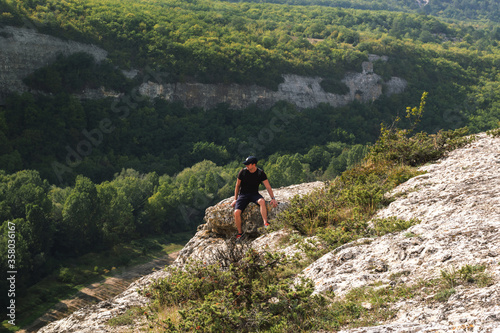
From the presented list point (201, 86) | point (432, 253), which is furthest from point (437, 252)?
point (201, 86)

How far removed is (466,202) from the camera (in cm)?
870

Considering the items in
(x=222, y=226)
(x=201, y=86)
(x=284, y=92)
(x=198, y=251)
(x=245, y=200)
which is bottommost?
(x=284, y=92)

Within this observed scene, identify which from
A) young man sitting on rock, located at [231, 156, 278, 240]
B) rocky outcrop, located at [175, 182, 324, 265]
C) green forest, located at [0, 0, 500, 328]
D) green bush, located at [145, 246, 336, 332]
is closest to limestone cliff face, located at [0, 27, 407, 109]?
green forest, located at [0, 0, 500, 328]

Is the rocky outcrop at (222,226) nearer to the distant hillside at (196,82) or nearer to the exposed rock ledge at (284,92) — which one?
the distant hillside at (196,82)

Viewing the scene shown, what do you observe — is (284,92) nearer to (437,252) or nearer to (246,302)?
(437,252)

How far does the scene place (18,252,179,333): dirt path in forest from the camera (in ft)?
126

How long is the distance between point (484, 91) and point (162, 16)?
81.1 m

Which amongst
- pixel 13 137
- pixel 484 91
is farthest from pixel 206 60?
pixel 484 91

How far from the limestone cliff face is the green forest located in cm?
162

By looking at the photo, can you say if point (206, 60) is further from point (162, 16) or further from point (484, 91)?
point (484, 91)

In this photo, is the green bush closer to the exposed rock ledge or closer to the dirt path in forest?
the dirt path in forest

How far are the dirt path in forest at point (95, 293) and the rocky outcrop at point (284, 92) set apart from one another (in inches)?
2007

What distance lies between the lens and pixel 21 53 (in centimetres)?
7800

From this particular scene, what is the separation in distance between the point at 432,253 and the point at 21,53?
276ft
